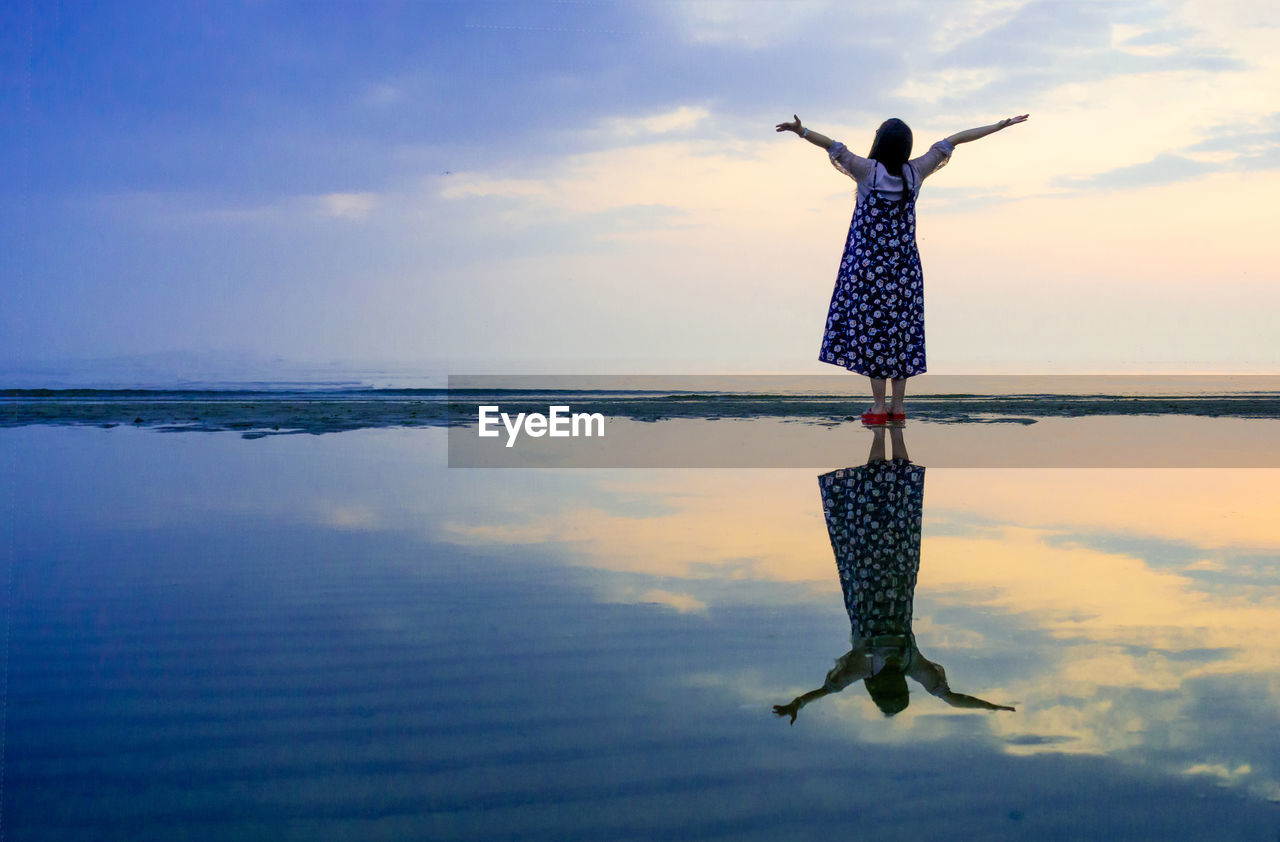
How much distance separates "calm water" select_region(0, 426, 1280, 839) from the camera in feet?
4.09

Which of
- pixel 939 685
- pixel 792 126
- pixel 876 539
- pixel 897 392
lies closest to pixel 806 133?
pixel 792 126

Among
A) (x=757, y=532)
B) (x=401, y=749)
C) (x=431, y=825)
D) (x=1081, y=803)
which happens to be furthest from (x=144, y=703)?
(x=757, y=532)

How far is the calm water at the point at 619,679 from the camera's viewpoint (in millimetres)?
1248

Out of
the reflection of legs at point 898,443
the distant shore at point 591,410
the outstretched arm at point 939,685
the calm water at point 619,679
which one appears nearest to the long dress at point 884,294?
the reflection of legs at point 898,443

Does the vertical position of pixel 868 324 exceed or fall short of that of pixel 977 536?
it exceeds it

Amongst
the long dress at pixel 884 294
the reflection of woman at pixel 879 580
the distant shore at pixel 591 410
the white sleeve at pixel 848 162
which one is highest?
the white sleeve at pixel 848 162

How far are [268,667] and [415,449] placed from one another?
167 inches

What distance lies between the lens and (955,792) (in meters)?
1.27

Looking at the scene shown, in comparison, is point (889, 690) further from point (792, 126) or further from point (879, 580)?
point (792, 126)

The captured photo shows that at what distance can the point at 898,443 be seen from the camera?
19.5ft

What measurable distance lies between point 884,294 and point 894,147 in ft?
3.32

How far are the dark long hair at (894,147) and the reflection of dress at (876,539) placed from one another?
9.99 feet

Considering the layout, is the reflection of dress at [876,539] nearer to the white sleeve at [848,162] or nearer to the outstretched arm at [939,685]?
the outstretched arm at [939,685]

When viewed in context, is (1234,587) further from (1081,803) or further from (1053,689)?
(1081,803)
